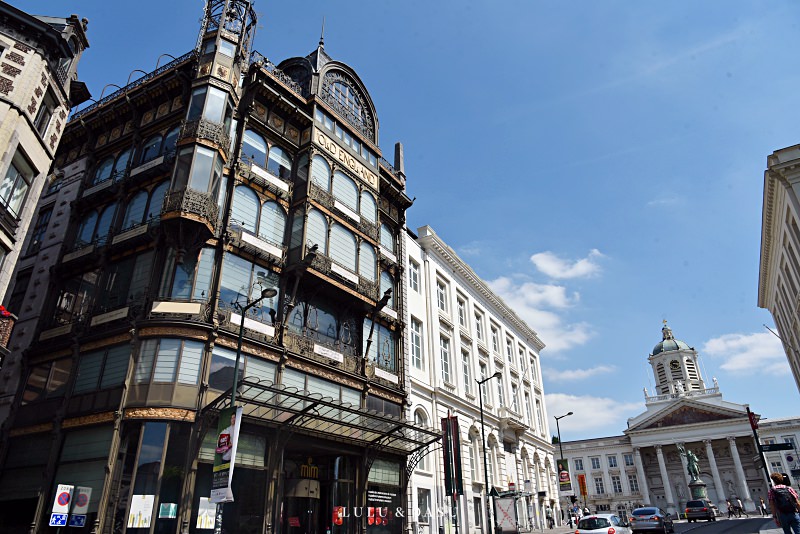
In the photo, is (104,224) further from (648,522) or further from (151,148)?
(648,522)

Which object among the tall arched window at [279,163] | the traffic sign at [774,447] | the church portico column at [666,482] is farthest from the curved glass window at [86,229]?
the church portico column at [666,482]

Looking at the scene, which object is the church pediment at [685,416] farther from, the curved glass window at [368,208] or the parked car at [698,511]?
the curved glass window at [368,208]

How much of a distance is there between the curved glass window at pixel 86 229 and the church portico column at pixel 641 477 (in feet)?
338

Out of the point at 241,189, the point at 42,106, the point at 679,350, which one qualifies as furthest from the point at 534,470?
the point at 679,350

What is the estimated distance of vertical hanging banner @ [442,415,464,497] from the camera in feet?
103

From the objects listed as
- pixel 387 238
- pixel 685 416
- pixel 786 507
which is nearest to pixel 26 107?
pixel 387 238

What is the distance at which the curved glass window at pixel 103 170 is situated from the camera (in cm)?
2714

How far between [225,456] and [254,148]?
15.5 meters

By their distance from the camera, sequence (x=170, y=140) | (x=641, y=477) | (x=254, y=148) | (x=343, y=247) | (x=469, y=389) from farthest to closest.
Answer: (x=641, y=477)
(x=469, y=389)
(x=343, y=247)
(x=254, y=148)
(x=170, y=140)

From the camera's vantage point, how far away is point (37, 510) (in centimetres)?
1936

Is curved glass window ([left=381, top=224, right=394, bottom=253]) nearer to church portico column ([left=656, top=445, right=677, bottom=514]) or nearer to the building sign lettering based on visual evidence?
the building sign lettering

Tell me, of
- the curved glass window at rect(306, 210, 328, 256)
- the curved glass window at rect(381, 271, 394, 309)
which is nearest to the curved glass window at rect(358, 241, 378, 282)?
the curved glass window at rect(381, 271, 394, 309)

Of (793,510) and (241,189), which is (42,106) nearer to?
(241,189)

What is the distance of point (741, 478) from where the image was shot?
90375mm
